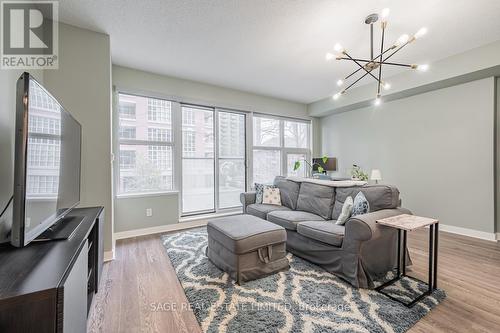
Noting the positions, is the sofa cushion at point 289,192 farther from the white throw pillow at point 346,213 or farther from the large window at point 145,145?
the large window at point 145,145

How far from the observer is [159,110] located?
147 inches

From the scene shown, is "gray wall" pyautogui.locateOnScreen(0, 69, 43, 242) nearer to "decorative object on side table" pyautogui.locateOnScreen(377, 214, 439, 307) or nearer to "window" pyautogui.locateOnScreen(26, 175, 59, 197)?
"window" pyautogui.locateOnScreen(26, 175, 59, 197)

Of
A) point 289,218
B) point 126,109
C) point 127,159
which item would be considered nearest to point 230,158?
point 127,159

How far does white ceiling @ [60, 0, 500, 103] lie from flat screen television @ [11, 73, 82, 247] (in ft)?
4.63

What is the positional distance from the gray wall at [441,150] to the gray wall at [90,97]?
475cm

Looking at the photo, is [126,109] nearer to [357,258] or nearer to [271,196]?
[271,196]

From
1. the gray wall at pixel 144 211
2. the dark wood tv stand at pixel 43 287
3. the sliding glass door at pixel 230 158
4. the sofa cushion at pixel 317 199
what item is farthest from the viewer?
the sliding glass door at pixel 230 158

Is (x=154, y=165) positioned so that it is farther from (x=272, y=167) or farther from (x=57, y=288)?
(x=57, y=288)

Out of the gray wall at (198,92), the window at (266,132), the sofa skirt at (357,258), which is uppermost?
the gray wall at (198,92)

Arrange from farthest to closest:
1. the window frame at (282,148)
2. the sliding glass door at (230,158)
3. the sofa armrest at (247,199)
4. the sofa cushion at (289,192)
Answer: the window frame at (282,148) → the sliding glass door at (230,158) → the sofa armrest at (247,199) → the sofa cushion at (289,192)

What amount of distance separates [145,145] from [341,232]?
10.5 feet

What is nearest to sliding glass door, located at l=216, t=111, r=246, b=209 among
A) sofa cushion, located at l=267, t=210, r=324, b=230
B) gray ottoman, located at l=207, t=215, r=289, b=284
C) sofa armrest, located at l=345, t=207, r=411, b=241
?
sofa cushion, located at l=267, t=210, r=324, b=230

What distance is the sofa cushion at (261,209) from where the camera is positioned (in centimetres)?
317

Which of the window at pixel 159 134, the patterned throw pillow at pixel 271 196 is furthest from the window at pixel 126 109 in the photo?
the patterned throw pillow at pixel 271 196
